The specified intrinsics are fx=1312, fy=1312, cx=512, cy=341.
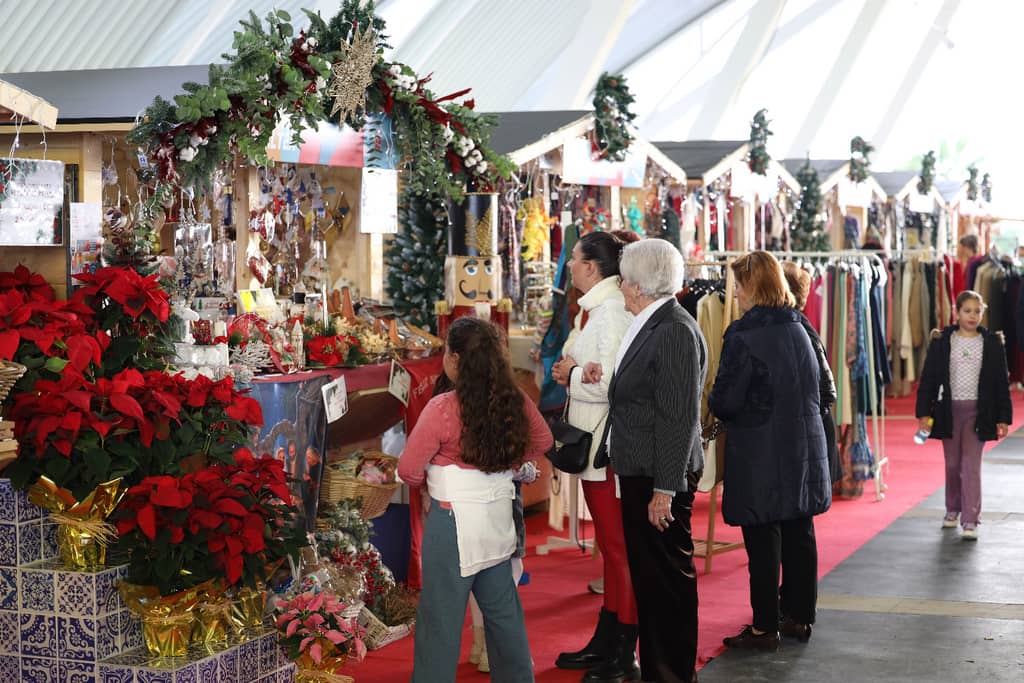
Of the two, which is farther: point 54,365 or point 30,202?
point 30,202

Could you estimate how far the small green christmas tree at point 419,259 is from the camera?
6250mm

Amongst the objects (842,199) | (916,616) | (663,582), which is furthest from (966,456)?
(842,199)

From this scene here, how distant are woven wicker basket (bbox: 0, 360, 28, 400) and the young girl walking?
4591mm

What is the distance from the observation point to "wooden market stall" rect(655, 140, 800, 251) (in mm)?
10906

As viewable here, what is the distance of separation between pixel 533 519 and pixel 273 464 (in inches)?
146

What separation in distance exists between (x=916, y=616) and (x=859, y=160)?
9.96 metres

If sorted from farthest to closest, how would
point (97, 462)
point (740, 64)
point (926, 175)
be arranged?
point (740, 64) < point (926, 175) < point (97, 462)

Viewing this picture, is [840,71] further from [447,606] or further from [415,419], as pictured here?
[447,606]

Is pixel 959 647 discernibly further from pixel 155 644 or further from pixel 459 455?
pixel 155 644

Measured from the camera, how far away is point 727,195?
11.8 meters

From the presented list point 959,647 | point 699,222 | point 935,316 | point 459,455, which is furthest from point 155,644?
point 935,316

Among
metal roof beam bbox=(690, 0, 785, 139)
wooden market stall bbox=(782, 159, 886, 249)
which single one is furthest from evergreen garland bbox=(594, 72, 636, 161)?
metal roof beam bbox=(690, 0, 785, 139)

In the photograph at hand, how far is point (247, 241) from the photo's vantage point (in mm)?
6023

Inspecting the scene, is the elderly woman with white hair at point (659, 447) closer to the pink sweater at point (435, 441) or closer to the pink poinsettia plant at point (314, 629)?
the pink sweater at point (435, 441)
